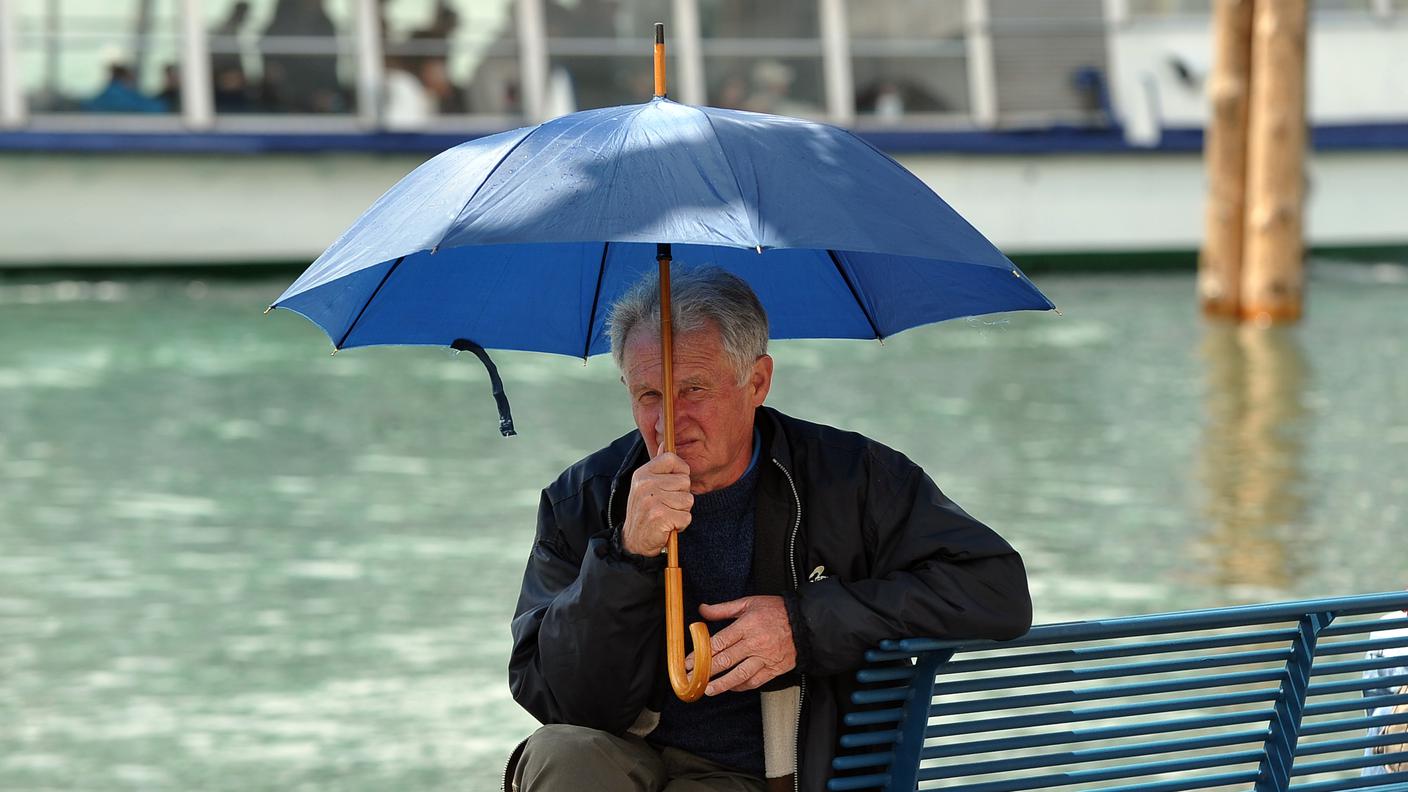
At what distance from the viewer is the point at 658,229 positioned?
112 inches

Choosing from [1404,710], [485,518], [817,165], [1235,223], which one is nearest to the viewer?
[817,165]

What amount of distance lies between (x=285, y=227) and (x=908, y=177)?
1709 cm

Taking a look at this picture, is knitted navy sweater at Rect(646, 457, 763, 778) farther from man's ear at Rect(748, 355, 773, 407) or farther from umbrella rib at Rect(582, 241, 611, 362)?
umbrella rib at Rect(582, 241, 611, 362)

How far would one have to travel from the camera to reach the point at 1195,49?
72.4 ft

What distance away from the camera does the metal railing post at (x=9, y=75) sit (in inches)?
762

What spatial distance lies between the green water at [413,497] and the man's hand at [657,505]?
0.86 m

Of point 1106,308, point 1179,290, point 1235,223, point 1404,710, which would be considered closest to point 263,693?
point 1404,710

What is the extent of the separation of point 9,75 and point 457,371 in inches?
322

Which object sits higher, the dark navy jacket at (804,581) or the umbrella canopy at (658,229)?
the umbrella canopy at (658,229)

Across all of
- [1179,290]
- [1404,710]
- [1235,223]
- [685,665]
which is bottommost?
[1179,290]

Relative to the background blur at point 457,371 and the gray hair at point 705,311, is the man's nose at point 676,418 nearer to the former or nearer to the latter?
the gray hair at point 705,311

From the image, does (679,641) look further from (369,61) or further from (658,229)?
(369,61)

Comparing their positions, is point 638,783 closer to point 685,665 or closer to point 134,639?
point 685,665

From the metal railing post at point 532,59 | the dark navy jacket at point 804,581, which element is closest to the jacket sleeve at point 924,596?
the dark navy jacket at point 804,581
